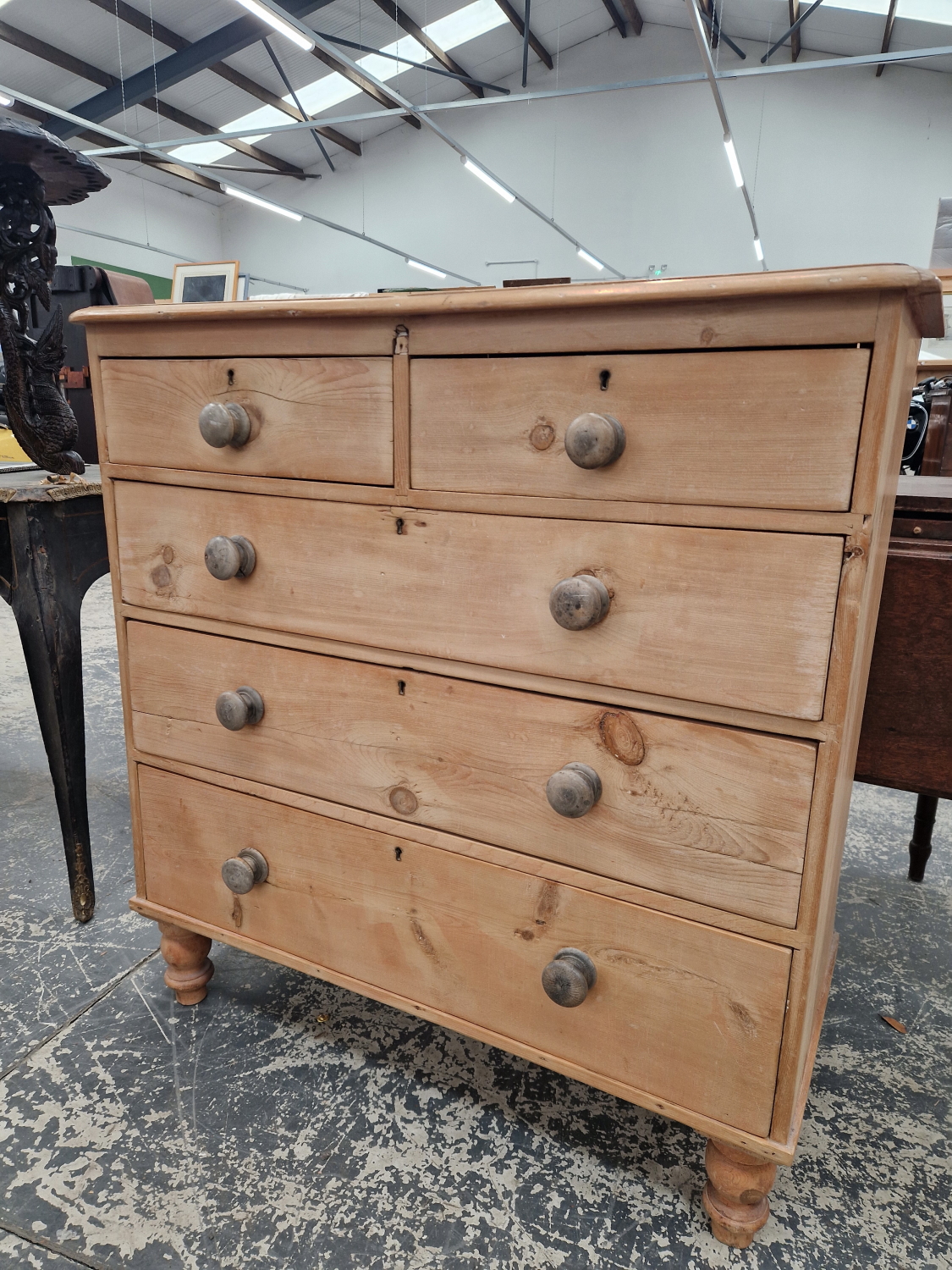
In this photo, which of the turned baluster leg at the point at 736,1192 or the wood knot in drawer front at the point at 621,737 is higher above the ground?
the wood knot in drawer front at the point at 621,737

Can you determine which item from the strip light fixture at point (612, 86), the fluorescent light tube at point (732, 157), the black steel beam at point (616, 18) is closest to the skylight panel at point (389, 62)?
the strip light fixture at point (612, 86)

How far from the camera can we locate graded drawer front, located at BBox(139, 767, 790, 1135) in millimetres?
803

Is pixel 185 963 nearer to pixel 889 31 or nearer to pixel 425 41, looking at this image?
pixel 889 31

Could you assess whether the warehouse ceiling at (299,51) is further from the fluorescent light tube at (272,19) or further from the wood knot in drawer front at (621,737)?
the wood knot in drawer front at (621,737)

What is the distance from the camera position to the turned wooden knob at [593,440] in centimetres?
71

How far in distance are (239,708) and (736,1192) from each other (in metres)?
0.78

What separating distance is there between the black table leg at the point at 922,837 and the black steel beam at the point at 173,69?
9251 mm

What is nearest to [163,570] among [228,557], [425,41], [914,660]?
[228,557]

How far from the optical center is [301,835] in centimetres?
103

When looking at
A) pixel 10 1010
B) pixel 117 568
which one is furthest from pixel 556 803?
pixel 10 1010

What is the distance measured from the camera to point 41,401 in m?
1.39

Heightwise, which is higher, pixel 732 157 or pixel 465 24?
pixel 465 24

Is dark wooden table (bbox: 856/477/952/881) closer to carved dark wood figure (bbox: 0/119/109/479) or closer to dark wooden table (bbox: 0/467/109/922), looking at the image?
dark wooden table (bbox: 0/467/109/922)

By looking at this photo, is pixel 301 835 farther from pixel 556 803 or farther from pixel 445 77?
pixel 445 77
